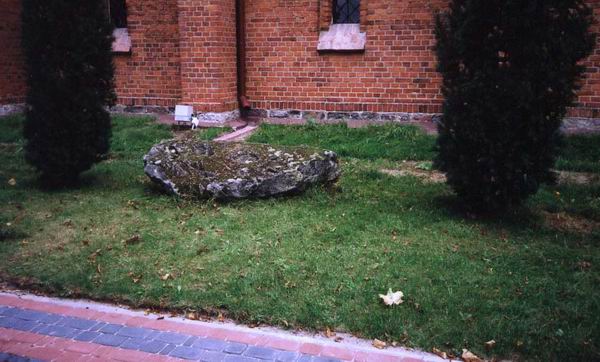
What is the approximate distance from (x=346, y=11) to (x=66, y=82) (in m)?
5.85

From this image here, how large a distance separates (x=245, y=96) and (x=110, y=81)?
168 inches

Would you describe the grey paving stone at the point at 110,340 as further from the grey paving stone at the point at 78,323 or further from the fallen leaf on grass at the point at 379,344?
A: the fallen leaf on grass at the point at 379,344

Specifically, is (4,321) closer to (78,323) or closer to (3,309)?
(3,309)

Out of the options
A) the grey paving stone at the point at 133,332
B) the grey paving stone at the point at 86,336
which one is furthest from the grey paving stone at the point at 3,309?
the grey paving stone at the point at 133,332

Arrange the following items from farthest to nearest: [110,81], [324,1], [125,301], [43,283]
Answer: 1. [324,1]
2. [110,81]
3. [43,283]
4. [125,301]

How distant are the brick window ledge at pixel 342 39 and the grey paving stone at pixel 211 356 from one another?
24.9 ft

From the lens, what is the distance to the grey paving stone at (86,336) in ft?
11.3

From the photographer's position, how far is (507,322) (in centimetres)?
344

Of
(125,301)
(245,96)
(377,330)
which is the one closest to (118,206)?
(125,301)

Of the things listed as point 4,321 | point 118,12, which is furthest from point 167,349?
point 118,12

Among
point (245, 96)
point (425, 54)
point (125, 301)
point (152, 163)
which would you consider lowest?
point (125, 301)

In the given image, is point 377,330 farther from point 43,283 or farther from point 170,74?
point 170,74

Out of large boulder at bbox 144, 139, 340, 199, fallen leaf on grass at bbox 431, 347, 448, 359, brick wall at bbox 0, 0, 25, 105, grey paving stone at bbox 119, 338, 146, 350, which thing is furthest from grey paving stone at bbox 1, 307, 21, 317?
Answer: brick wall at bbox 0, 0, 25, 105

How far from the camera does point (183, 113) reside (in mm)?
9727
